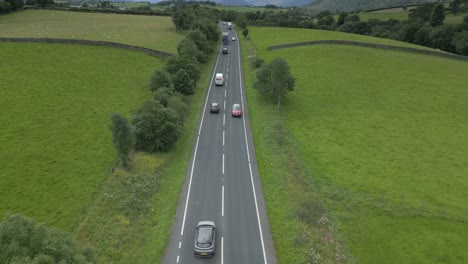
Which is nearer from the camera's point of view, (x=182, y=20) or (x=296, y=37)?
(x=296, y=37)

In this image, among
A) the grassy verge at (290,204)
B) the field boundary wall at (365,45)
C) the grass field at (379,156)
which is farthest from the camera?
the field boundary wall at (365,45)

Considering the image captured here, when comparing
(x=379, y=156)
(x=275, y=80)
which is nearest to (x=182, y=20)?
(x=275, y=80)

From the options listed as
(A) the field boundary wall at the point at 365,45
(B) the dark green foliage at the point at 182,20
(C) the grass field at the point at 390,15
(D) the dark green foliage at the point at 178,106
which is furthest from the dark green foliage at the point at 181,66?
(C) the grass field at the point at 390,15

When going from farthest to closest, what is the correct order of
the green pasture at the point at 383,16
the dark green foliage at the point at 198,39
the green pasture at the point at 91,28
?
the green pasture at the point at 383,16
the green pasture at the point at 91,28
the dark green foliage at the point at 198,39

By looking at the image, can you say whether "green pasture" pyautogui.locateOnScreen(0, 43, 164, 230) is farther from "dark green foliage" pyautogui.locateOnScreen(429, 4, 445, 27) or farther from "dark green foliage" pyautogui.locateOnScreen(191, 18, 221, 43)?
"dark green foliage" pyautogui.locateOnScreen(429, 4, 445, 27)

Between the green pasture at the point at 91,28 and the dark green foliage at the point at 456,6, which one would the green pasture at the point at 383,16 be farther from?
the green pasture at the point at 91,28

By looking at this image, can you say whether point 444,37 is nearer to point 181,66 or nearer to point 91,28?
point 181,66
